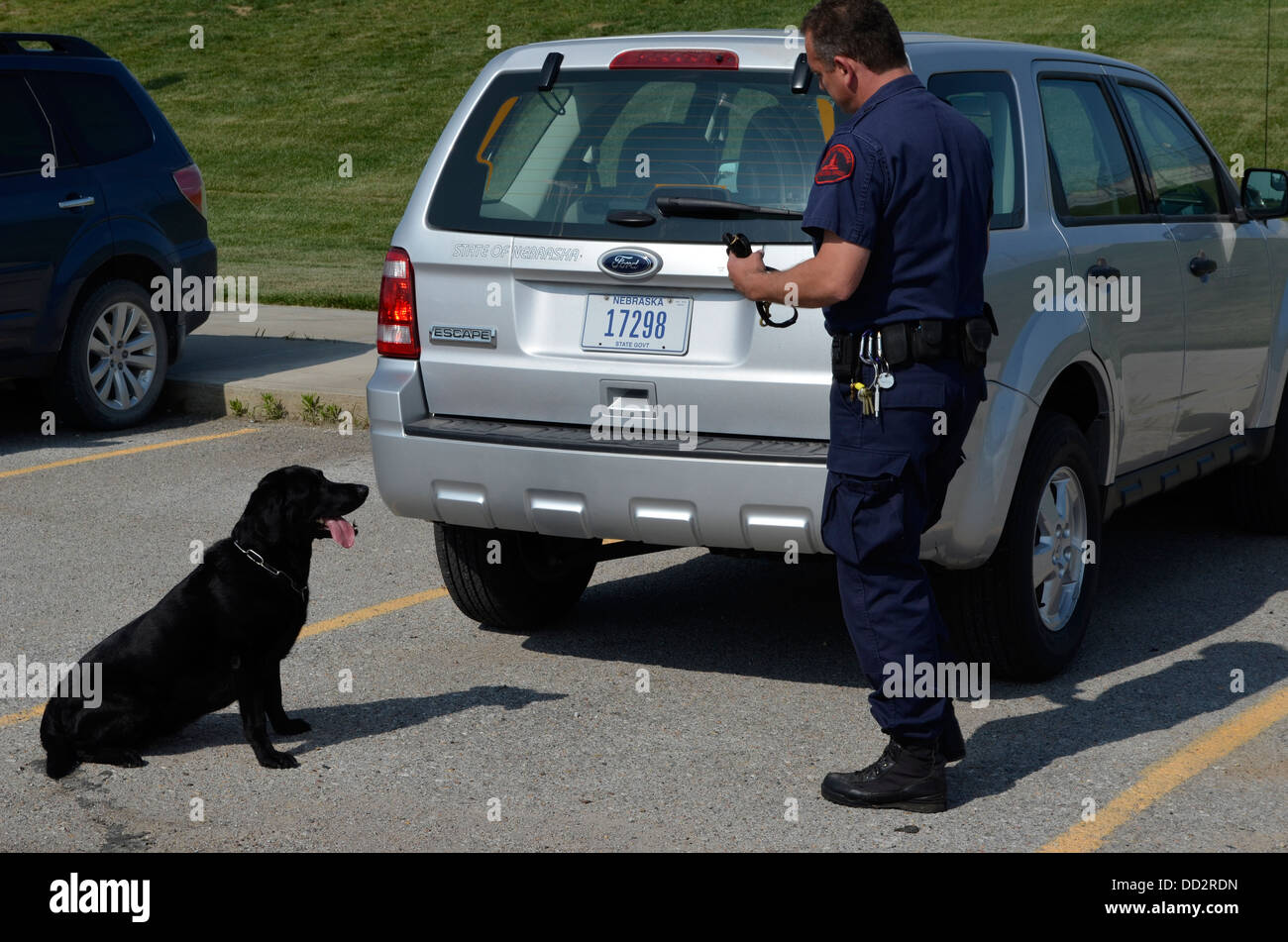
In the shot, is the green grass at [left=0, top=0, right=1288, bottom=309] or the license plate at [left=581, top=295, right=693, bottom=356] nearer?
the license plate at [left=581, top=295, right=693, bottom=356]

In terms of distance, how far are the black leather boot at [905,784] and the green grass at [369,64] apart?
14.5m

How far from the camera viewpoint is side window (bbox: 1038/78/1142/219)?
556 cm

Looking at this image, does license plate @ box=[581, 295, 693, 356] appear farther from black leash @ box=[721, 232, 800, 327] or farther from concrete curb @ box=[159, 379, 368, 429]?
concrete curb @ box=[159, 379, 368, 429]

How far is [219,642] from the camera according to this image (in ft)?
15.8

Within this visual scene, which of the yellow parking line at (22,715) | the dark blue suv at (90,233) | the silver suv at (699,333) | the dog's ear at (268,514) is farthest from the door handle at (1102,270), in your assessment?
the dark blue suv at (90,233)

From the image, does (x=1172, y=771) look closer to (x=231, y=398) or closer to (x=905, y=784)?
(x=905, y=784)

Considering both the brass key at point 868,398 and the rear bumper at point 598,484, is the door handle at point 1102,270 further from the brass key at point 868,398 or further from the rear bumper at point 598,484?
the brass key at point 868,398

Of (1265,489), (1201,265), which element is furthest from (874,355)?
(1265,489)

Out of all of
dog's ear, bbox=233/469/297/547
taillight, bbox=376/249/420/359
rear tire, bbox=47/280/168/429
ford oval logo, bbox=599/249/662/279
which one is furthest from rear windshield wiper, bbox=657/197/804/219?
rear tire, bbox=47/280/168/429

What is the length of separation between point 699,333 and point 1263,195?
10.1ft

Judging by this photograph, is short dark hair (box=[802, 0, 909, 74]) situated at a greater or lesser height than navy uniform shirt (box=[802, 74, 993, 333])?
greater

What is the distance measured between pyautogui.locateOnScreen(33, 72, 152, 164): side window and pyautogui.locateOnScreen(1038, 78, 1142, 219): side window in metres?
6.26
